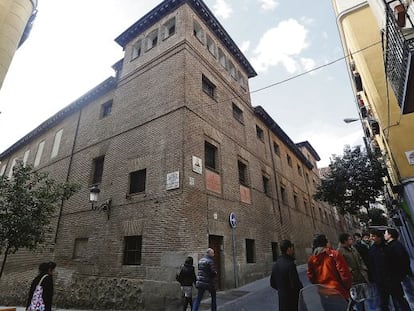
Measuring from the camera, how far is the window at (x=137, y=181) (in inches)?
362

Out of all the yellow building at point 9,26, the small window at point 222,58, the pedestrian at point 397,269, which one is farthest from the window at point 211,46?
the pedestrian at point 397,269

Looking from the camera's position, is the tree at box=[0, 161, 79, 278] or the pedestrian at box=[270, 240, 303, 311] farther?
the tree at box=[0, 161, 79, 278]

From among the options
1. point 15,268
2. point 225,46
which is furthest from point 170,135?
point 15,268

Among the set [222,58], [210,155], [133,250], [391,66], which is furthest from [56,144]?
[391,66]

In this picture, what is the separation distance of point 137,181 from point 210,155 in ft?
9.90

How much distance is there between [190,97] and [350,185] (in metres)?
11.2

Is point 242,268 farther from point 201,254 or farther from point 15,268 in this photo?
point 15,268

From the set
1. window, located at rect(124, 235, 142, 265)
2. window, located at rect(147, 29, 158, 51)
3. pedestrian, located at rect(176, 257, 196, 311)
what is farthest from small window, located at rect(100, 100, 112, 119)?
pedestrian, located at rect(176, 257, 196, 311)

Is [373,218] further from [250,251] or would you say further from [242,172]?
[250,251]

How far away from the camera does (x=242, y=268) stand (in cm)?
910

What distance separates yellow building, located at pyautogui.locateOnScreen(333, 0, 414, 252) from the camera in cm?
484

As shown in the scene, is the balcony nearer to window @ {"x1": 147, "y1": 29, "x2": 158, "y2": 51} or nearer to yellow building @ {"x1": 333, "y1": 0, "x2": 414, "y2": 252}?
yellow building @ {"x1": 333, "y1": 0, "x2": 414, "y2": 252}

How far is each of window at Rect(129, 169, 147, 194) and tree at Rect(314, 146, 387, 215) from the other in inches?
467

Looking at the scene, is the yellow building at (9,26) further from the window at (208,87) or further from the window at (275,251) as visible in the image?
the window at (275,251)
